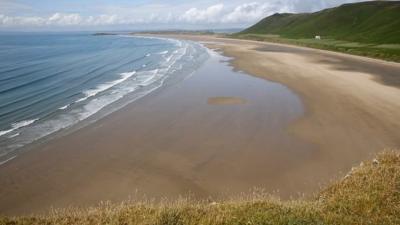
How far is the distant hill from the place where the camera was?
71250 millimetres

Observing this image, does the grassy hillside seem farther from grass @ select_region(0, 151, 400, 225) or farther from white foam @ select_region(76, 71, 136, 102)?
grass @ select_region(0, 151, 400, 225)

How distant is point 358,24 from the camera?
92.9 m

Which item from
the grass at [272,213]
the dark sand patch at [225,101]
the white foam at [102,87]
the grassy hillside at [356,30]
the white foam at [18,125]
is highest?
the grassy hillside at [356,30]

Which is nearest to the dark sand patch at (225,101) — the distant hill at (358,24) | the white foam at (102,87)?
the white foam at (102,87)

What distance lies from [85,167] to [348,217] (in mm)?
9962

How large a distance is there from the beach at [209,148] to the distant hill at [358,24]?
46473 millimetres

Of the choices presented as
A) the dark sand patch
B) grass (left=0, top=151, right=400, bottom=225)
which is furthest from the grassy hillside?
grass (left=0, top=151, right=400, bottom=225)

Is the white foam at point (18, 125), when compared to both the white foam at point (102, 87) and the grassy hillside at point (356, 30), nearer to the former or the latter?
the white foam at point (102, 87)

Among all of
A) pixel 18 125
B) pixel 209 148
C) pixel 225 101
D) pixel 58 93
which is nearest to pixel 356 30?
pixel 225 101

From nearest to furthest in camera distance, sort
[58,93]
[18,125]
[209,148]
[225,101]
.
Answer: [209,148] → [18,125] → [225,101] → [58,93]

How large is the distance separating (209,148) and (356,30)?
84.2 m

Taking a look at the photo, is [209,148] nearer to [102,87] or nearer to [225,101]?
[225,101]

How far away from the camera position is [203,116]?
2114 centimetres

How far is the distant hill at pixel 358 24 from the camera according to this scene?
7125 centimetres
